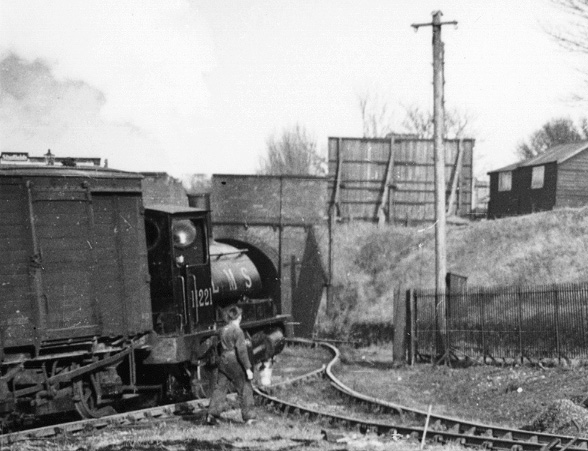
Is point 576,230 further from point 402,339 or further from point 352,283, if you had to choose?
point 402,339

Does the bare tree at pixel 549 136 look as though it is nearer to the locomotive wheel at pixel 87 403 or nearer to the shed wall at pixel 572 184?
the shed wall at pixel 572 184

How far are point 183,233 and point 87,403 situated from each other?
11.2ft

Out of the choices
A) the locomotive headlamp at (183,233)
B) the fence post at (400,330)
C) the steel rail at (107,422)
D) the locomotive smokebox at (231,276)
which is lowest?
the fence post at (400,330)

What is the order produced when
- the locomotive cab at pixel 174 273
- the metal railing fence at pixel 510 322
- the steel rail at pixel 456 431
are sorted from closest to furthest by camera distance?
the steel rail at pixel 456 431 → the locomotive cab at pixel 174 273 → the metal railing fence at pixel 510 322

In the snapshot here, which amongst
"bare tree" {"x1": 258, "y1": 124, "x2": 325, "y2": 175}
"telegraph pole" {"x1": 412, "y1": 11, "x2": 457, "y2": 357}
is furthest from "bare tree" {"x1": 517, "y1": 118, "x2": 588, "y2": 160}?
"telegraph pole" {"x1": 412, "y1": 11, "x2": 457, "y2": 357}

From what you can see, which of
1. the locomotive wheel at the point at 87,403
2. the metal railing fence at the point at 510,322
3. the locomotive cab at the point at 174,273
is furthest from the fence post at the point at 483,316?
the locomotive wheel at the point at 87,403

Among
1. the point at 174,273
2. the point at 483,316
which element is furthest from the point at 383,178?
the point at 174,273

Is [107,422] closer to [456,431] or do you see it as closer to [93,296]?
[93,296]

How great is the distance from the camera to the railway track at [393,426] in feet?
28.1

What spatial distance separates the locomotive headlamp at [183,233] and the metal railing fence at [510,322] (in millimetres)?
6164

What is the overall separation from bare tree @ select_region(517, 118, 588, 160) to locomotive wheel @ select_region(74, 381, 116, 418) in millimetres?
66210

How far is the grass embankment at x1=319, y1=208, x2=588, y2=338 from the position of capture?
81.6 ft

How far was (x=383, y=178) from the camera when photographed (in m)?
34.2

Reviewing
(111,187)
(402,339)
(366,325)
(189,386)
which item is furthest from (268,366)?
(366,325)
